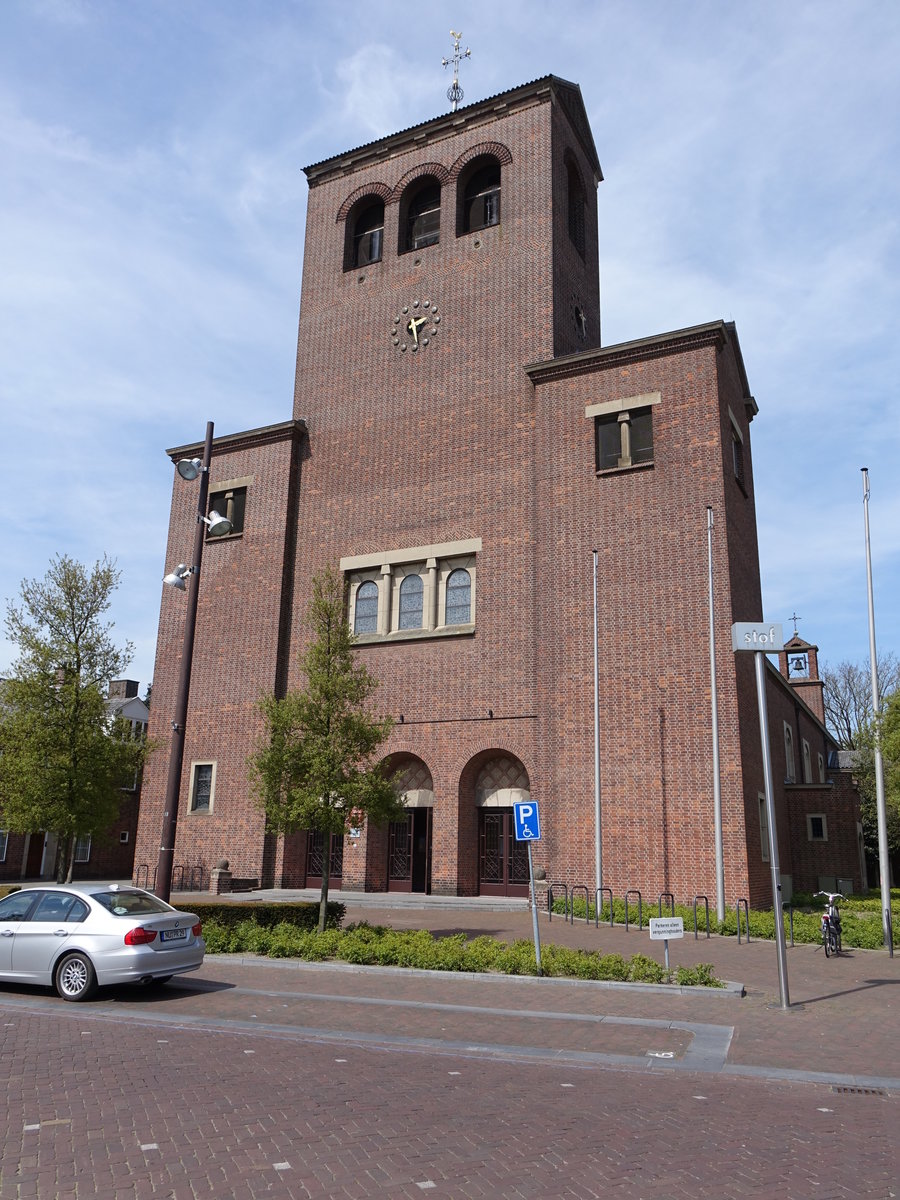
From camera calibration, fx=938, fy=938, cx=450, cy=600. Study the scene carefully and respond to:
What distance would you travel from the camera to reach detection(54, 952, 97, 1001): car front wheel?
11141mm

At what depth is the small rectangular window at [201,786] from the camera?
96.9ft

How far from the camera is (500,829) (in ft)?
85.0

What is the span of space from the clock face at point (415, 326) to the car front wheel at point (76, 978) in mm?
22974

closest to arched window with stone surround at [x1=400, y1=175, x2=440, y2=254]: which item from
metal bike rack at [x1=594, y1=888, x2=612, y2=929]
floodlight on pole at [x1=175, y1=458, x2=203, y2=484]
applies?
floodlight on pole at [x1=175, y1=458, x2=203, y2=484]

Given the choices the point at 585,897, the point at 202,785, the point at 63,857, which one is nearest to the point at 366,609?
the point at 202,785

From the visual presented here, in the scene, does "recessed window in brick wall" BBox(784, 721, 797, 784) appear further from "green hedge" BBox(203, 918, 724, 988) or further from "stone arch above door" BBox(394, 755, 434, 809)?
"green hedge" BBox(203, 918, 724, 988)

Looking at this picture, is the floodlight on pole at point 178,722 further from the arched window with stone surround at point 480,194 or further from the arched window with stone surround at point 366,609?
the arched window with stone surround at point 480,194

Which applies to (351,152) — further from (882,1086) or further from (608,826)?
(882,1086)

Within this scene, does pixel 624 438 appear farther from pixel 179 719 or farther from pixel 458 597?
pixel 179 719

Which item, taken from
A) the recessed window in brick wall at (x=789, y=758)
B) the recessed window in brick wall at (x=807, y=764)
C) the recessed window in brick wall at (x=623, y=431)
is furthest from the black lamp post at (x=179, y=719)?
the recessed window in brick wall at (x=807, y=764)

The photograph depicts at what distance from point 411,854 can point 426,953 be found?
1326 cm

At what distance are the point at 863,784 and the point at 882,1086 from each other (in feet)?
87.6

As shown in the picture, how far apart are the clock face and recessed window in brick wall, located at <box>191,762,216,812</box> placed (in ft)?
48.8

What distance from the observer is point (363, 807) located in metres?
17.0
